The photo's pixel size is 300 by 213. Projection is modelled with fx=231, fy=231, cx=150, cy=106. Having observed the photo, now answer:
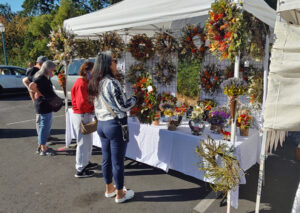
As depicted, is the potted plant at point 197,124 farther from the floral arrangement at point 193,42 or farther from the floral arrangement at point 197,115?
the floral arrangement at point 193,42

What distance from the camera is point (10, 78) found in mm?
10617

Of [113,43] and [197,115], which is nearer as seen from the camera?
[197,115]

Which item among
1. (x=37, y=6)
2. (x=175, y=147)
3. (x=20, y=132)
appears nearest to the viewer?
(x=175, y=147)

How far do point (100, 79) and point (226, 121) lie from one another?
1584mm

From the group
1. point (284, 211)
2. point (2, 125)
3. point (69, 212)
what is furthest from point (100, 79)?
point (2, 125)

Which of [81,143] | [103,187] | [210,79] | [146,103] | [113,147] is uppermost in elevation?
[210,79]

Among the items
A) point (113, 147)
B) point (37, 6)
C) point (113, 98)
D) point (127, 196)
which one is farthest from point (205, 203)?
point (37, 6)

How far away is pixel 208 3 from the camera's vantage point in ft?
8.16

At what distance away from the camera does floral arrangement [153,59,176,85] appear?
166 inches

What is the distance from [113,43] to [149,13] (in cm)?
170

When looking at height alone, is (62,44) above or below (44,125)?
above

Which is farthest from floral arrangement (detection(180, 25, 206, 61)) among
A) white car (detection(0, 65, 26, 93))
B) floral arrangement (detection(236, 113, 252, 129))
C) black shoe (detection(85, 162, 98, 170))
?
white car (detection(0, 65, 26, 93))

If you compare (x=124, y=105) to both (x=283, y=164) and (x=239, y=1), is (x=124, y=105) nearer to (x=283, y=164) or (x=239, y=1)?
(x=239, y=1)

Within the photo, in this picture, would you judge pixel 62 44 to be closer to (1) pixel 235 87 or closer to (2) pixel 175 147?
(2) pixel 175 147
